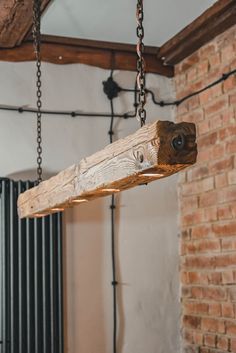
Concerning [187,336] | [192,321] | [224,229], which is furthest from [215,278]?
[187,336]

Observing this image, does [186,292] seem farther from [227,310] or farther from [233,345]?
[233,345]

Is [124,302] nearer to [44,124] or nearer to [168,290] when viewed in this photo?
[168,290]

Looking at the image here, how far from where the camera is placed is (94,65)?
4.04 meters

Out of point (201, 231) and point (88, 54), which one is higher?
point (88, 54)

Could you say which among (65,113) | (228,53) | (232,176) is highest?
(228,53)

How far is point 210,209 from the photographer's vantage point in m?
3.68

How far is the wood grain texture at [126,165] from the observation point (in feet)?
5.85

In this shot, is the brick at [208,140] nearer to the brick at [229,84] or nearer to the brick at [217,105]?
the brick at [217,105]

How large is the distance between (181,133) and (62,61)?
230 centimetres

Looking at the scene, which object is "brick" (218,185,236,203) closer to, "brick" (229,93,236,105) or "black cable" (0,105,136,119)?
"brick" (229,93,236,105)

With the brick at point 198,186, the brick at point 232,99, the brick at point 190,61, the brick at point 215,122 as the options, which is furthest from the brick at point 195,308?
the brick at point 190,61

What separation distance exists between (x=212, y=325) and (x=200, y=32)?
5.19 ft

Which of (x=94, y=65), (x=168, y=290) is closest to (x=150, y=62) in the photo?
(x=94, y=65)

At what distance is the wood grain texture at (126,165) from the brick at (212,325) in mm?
1235
